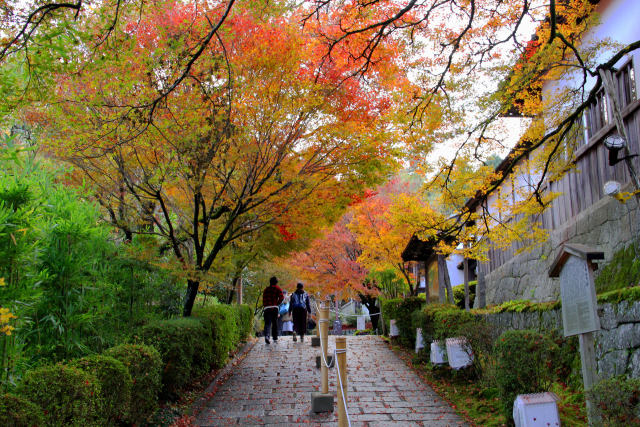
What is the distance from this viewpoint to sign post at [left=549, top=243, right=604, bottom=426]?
182 inches

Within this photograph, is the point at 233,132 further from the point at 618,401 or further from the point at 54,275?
the point at 618,401

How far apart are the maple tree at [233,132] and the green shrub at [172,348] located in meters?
1.64

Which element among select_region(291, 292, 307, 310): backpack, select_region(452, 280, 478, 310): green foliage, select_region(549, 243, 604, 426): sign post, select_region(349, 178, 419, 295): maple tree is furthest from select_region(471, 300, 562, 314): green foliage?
select_region(452, 280, 478, 310): green foliage

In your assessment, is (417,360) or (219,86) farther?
(417,360)

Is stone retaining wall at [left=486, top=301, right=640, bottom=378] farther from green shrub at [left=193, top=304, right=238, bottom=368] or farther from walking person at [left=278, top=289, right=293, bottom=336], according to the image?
walking person at [left=278, top=289, right=293, bottom=336]

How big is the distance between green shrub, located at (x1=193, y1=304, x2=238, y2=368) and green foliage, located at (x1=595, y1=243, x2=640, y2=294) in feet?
22.9

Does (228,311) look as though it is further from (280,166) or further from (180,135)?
(180,135)

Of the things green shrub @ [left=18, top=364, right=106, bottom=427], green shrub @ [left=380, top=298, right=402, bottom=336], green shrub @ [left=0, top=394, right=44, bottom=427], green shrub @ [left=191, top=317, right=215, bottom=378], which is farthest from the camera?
green shrub @ [left=380, top=298, right=402, bottom=336]

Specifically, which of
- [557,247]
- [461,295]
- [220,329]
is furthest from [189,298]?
[461,295]

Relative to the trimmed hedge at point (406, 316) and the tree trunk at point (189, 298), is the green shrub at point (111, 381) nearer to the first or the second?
the tree trunk at point (189, 298)

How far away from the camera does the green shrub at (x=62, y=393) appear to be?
373 cm

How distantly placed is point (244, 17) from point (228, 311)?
679 cm

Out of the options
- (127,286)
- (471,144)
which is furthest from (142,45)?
(471,144)

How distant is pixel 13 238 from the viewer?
483cm
